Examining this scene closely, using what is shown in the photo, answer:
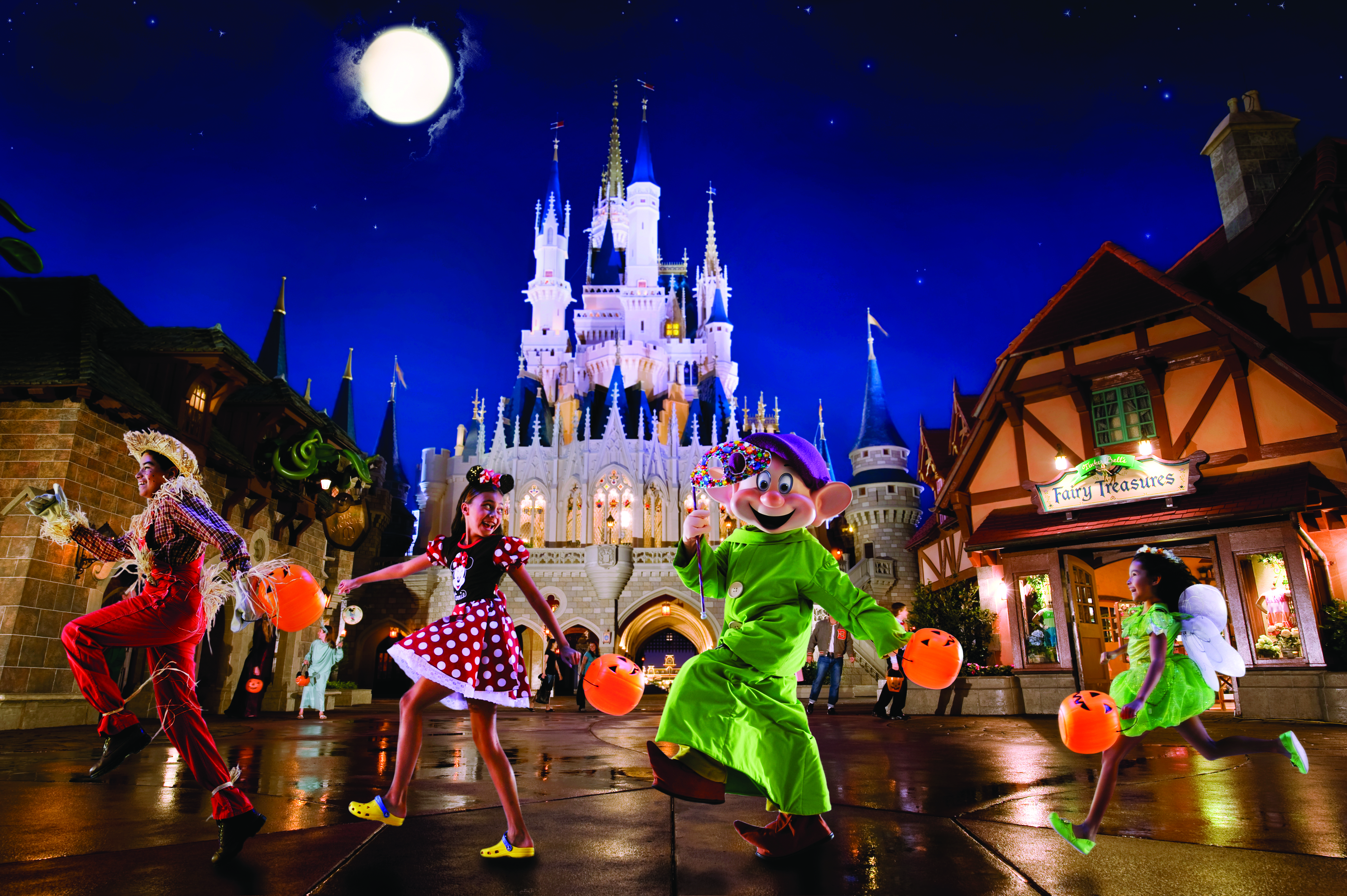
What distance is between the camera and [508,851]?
2.81m

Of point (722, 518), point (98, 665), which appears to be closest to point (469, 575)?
point (98, 665)

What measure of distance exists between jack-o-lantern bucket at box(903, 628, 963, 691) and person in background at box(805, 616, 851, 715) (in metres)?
8.83

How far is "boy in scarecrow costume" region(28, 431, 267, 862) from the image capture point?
9.90 ft

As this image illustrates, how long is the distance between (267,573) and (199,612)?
32 centimetres

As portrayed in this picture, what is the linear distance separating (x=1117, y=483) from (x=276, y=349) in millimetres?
26230

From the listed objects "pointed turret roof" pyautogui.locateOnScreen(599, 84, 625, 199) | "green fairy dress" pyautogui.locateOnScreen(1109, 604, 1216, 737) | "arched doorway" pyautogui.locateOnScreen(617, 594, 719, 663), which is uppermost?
"pointed turret roof" pyautogui.locateOnScreen(599, 84, 625, 199)

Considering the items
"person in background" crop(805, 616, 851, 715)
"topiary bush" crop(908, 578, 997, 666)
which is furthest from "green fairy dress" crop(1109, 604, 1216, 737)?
"topiary bush" crop(908, 578, 997, 666)

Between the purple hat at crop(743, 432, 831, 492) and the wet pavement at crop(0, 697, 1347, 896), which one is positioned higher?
the purple hat at crop(743, 432, 831, 492)

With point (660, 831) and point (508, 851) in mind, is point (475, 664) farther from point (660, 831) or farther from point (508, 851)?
point (660, 831)

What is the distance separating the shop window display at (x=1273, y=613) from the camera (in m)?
11.6

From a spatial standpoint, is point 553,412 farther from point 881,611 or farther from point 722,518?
point 881,611

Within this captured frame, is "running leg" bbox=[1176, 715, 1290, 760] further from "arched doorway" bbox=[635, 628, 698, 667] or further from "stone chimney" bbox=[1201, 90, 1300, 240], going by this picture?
"arched doorway" bbox=[635, 628, 698, 667]

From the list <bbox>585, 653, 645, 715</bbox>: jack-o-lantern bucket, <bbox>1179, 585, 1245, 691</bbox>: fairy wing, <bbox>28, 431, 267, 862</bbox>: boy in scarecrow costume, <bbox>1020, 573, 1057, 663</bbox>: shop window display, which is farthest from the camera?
<bbox>1020, 573, 1057, 663</bbox>: shop window display

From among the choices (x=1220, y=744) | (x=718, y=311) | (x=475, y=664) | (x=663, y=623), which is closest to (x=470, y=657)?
(x=475, y=664)
